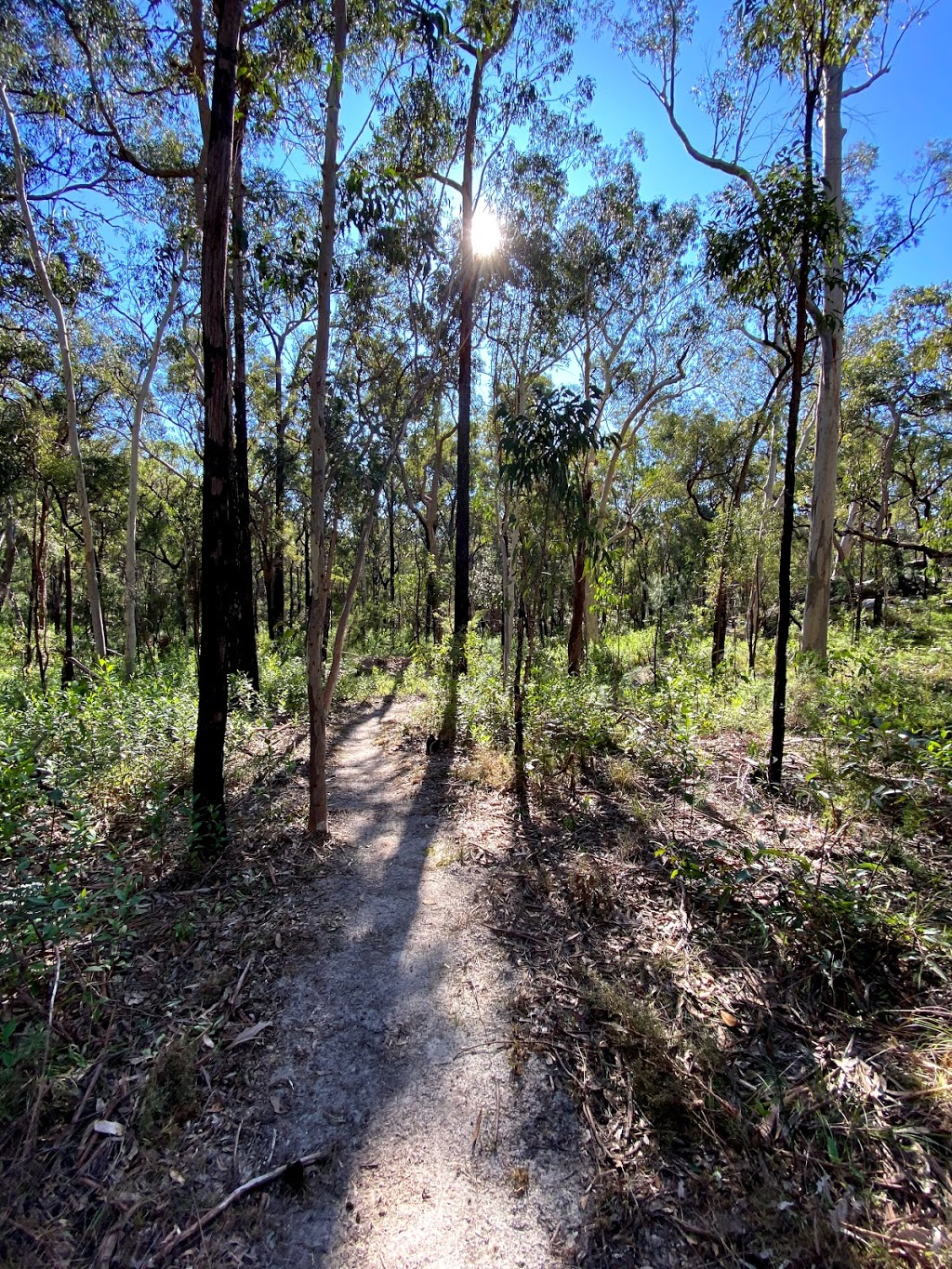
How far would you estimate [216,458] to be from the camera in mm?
4051

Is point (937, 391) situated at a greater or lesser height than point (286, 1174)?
greater

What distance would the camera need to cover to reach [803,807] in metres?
4.32

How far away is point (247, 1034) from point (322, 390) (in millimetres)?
4168

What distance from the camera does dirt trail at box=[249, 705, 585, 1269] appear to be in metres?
1.74

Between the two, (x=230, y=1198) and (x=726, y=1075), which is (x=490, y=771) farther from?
(x=230, y=1198)

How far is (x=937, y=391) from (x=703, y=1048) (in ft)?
62.3

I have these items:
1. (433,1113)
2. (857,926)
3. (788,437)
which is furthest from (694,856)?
(788,437)

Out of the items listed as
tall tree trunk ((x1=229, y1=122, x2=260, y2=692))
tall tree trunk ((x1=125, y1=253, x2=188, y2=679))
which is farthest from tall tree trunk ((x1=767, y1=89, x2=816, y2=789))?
tall tree trunk ((x1=125, y1=253, x2=188, y2=679))

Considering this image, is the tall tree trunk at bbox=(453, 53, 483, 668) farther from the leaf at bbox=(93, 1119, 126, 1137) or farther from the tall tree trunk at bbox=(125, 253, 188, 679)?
the leaf at bbox=(93, 1119, 126, 1137)

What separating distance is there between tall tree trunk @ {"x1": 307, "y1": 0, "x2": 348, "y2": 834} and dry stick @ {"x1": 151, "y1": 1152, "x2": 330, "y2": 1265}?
8.64 feet

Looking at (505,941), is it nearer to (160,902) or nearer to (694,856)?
(694,856)

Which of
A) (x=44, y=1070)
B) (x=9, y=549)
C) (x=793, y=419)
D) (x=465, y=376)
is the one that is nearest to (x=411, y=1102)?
(x=44, y=1070)

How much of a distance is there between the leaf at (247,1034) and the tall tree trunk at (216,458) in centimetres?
167

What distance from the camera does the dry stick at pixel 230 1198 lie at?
169cm
